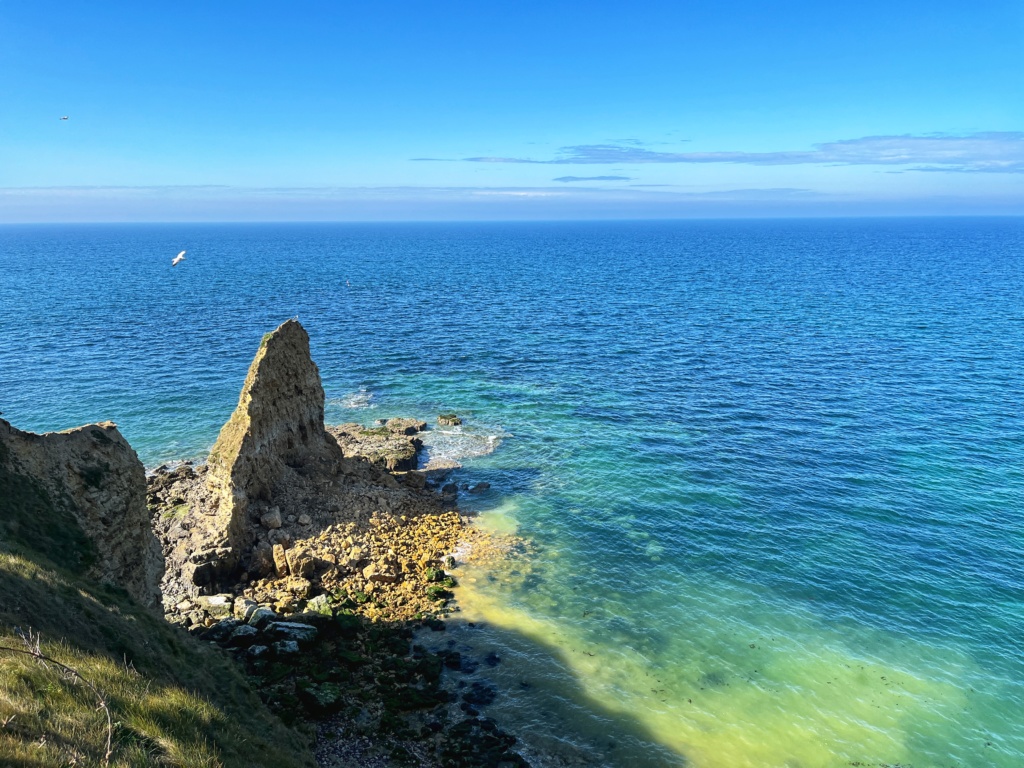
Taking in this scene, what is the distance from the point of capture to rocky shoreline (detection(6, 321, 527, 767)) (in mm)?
25234

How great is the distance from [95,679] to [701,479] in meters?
39.6

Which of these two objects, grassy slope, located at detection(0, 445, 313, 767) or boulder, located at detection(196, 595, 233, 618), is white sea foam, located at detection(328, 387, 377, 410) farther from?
grassy slope, located at detection(0, 445, 313, 767)

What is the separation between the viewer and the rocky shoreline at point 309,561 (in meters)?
25.2

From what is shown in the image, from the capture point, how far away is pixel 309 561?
34469 millimetres

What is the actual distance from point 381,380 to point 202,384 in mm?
18096

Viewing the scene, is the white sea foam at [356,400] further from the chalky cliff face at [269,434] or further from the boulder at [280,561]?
the boulder at [280,561]

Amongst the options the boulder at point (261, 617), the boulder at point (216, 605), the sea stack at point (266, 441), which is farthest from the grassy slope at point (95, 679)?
the sea stack at point (266, 441)

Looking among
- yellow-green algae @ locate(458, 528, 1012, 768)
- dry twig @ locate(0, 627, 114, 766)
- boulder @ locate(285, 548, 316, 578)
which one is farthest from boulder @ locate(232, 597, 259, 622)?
dry twig @ locate(0, 627, 114, 766)

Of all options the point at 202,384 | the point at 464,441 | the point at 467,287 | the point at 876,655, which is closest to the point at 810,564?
the point at 876,655

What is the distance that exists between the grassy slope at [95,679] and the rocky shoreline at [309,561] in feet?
7.13

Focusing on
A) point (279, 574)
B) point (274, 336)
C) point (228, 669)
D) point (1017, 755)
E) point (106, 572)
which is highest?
point (274, 336)

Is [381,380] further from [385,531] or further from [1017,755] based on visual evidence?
[1017,755]

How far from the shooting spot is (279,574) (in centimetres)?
3472

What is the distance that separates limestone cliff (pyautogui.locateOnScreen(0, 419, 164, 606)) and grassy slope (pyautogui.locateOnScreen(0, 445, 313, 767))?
0.10 m
